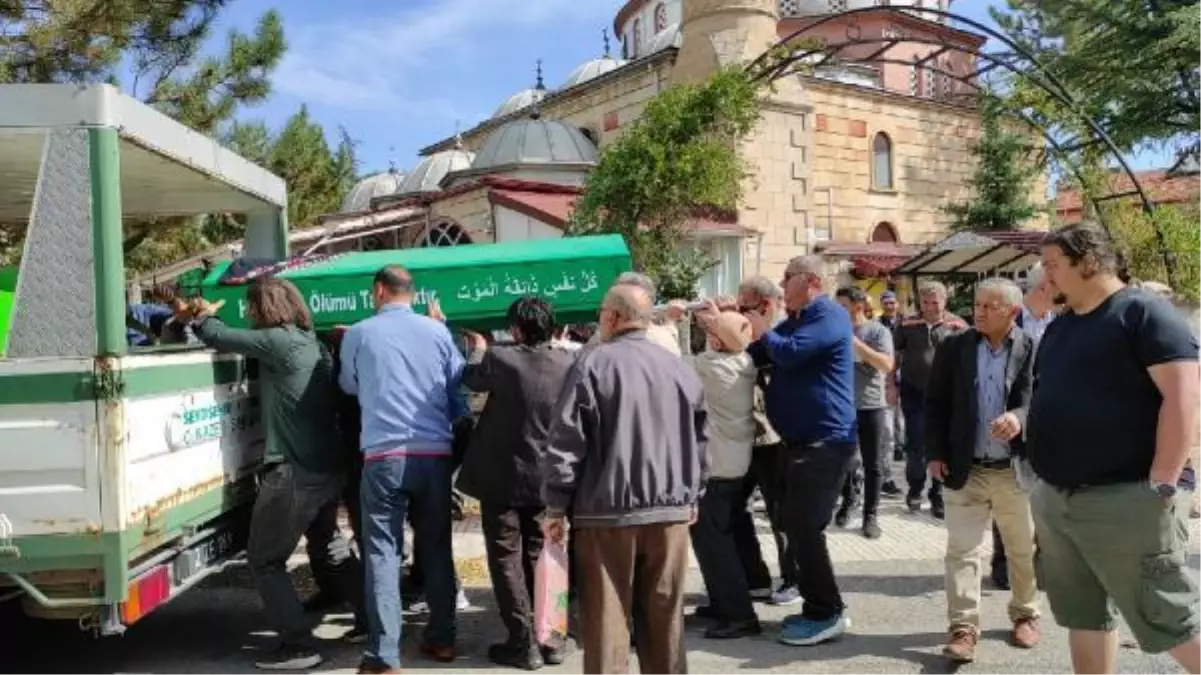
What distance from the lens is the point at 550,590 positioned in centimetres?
445

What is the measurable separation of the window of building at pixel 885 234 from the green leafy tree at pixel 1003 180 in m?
2.94

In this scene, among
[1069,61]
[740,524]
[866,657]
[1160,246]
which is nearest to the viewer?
[866,657]

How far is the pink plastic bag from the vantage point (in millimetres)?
4332

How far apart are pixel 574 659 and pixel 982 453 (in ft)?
7.58

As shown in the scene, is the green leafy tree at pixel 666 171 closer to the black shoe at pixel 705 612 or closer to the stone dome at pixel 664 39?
the black shoe at pixel 705 612

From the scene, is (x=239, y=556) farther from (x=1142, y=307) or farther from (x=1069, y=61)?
(x=1069, y=61)

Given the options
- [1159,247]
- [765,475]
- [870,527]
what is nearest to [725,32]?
[1159,247]

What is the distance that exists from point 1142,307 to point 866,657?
2310 millimetres

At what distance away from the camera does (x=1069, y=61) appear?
804 inches

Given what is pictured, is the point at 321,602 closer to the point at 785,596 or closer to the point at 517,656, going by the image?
the point at 517,656

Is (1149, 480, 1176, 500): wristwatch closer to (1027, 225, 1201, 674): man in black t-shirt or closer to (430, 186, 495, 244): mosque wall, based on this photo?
(1027, 225, 1201, 674): man in black t-shirt

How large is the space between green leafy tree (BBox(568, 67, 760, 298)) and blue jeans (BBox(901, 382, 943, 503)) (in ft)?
15.9

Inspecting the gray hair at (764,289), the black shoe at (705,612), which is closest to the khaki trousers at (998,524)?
the black shoe at (705,612)

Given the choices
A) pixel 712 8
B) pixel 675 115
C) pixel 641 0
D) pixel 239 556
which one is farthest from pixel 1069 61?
pixel 641 0
